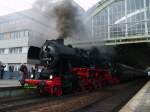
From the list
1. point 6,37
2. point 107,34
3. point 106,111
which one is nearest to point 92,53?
point 106,111

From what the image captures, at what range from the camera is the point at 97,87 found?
2194 cm

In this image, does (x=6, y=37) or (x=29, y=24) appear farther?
(x=6, y=37)

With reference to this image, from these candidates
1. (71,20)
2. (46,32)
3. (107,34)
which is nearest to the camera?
(71,20)

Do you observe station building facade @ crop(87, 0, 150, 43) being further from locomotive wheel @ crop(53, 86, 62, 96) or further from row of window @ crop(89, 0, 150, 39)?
locomotive wheel @ crop(53, 86, 62, 96)

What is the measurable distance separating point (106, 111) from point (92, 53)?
10.5 m

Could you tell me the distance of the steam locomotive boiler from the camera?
50.0 ft

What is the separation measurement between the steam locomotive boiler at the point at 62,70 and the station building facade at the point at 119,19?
2319 centimetres

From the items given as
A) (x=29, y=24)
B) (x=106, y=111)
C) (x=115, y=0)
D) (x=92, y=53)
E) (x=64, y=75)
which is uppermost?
(x=115, y=0)

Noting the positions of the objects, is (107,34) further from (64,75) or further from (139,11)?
(64,75)

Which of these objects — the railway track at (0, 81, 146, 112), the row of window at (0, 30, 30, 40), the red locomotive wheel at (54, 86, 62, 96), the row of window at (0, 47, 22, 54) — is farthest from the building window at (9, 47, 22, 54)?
the railway track at (0, 81, 146, 112)

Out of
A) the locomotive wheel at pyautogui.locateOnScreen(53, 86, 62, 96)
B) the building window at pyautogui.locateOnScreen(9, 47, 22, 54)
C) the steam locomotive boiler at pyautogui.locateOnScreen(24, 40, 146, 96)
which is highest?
the building window at pyautogui.locateOnScreen(9, 47, 22, 54)

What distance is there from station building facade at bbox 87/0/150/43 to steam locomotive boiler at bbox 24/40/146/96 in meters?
23.2

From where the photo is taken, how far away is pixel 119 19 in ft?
152

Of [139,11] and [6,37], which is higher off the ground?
[139,11]
